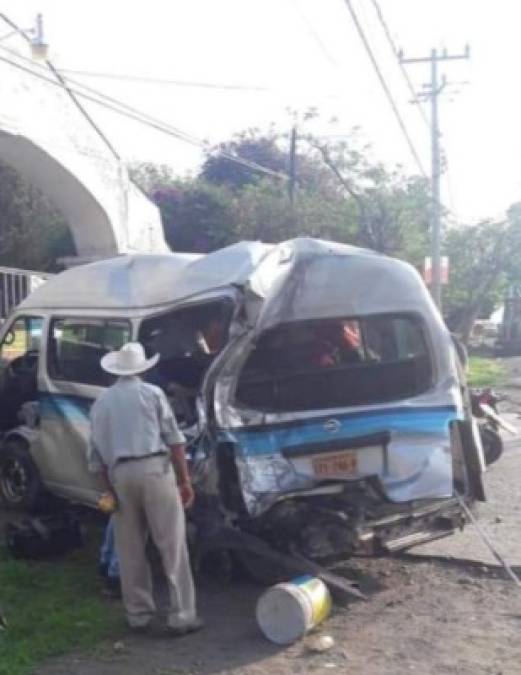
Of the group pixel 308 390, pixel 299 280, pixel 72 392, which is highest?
pixel 299 280

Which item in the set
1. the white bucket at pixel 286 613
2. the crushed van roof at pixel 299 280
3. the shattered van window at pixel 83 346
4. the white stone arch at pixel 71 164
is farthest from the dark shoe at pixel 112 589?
the white stone arch at pixel 71 164

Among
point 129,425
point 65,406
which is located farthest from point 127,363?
point 65,406

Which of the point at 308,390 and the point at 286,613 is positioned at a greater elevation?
the point at 308,390

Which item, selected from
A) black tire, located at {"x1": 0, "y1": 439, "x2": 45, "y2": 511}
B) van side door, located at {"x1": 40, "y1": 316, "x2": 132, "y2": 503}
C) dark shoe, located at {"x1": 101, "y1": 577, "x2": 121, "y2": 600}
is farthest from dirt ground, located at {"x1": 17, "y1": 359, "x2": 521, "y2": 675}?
black tire, located at {"x1": 0, "y1": 439, "x2": 45, "y2": 511}

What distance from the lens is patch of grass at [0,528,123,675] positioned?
5.65m

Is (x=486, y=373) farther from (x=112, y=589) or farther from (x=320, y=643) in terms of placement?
(x=320, y=643)

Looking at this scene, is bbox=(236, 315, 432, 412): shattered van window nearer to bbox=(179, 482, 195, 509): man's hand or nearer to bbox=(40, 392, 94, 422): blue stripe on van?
bbox=(179, 482, 195, 509): man's hand

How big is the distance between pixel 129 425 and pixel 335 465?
4.70 feet

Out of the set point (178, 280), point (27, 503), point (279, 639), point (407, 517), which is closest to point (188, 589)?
point (279, 639)

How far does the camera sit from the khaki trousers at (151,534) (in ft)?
19.3

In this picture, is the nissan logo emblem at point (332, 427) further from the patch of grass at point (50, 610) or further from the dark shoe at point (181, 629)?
the patch of grass at point (50, 610)

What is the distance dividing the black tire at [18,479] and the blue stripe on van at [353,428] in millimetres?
2950

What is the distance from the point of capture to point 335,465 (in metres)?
6.57

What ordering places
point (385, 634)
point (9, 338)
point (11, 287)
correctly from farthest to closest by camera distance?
point (11, 287), point (9, 338), point (385, 634)
